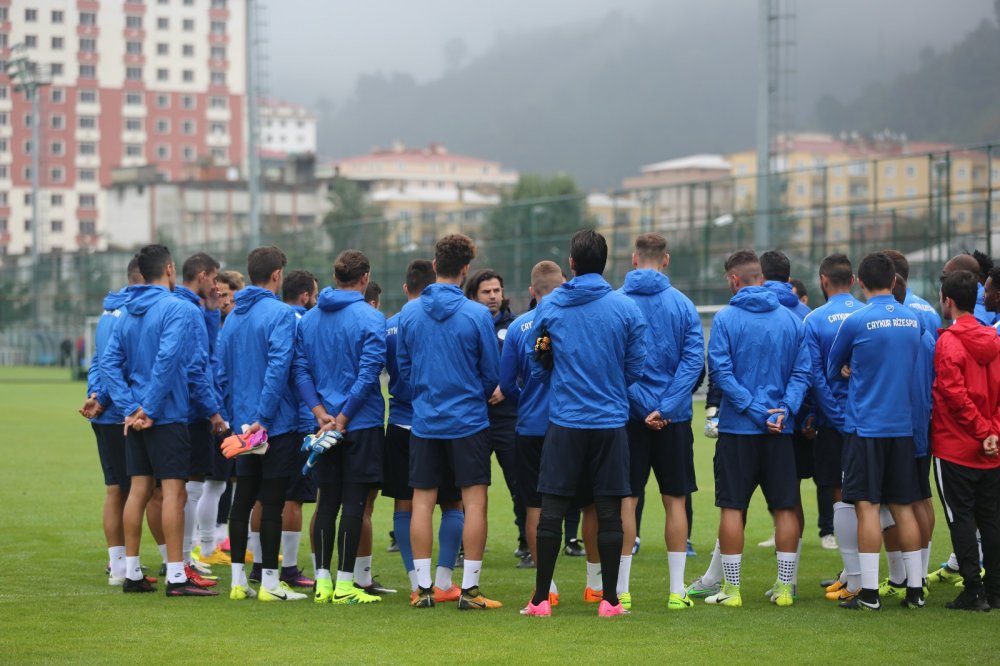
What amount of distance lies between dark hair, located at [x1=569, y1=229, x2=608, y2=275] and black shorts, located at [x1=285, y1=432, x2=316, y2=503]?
88.6 inches

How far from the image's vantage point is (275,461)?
336 inches

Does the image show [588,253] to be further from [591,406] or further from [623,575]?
[623,575]

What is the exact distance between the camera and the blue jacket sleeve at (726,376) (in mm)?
8055

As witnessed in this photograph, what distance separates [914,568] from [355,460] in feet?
11.7

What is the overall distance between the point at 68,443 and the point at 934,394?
51.9ft

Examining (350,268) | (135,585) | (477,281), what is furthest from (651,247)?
(135,585)

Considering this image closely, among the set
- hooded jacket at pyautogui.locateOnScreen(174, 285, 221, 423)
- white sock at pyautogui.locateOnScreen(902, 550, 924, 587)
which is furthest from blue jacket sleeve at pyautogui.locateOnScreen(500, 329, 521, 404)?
white sock at pyautogui.locateOnScreen(902, 550, 924, 587)

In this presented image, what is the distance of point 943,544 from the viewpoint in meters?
10.8

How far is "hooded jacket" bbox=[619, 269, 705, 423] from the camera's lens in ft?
26.7

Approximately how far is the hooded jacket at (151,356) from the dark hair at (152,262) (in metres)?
0.07

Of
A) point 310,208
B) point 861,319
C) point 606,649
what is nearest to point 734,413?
point 861,319

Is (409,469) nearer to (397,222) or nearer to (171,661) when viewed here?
(171,661)

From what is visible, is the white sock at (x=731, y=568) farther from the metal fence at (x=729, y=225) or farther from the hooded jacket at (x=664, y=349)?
the metal fence at (x=729, y=225)

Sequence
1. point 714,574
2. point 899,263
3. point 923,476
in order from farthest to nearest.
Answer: point 899,263
point 714,574
point 923,476
